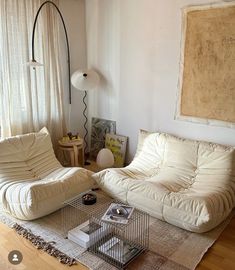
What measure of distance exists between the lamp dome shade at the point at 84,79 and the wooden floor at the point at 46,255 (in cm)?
199

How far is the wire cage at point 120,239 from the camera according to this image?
2068mm

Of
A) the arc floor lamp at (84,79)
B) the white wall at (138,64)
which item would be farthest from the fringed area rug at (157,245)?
the arc floor lamp at (84,79)

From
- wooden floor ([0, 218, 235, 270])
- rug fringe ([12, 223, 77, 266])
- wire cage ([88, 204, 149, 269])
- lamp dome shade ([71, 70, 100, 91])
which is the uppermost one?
lamp dome shade ([71, 70, 100, 91])

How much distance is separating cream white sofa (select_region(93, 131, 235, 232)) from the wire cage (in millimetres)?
270

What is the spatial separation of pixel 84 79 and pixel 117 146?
1.02 m

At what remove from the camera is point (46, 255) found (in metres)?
2.14

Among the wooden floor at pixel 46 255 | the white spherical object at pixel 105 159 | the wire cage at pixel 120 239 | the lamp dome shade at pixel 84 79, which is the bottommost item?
the wooden floor at pixel 46 255

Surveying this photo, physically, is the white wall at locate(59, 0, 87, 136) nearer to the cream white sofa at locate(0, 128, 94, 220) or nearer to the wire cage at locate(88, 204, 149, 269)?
the cream white sofa at locate(0, 128, 94, 220)

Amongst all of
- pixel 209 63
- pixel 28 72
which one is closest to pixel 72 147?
pixel 28 72

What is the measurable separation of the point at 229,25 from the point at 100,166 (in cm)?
220

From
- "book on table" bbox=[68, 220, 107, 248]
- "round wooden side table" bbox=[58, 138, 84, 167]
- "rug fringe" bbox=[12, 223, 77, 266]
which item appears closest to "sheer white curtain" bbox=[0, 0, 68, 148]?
"round wooden side table" bbox=[58, 138, 84, 167]

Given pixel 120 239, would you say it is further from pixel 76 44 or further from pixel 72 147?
pixel 76 44

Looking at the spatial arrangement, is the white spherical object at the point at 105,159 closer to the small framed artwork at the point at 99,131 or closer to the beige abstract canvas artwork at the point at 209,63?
the small framed artwork at the point at 99,131

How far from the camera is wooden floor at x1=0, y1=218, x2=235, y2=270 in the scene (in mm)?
2025
